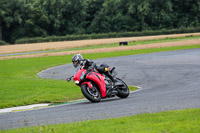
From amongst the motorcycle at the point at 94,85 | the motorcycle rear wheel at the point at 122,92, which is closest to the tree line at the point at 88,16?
the motorcycle rear wheel at the point at 122,92

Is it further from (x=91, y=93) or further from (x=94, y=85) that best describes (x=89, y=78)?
(x=91, y=93)

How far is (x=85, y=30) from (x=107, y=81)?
84.0 m

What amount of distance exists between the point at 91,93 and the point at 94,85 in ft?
1.07

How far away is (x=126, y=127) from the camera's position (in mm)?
6855

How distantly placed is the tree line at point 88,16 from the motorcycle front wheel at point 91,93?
266 ft

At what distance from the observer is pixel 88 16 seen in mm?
102062

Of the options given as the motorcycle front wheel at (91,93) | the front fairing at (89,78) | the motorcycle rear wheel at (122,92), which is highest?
the front fairing at (89,78)

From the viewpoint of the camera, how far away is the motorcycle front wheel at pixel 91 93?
1131 cm

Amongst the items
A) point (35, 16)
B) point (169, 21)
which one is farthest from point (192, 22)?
point (35, 16)

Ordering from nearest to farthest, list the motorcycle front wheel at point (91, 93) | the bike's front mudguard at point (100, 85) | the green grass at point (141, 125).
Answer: the green grass at point (141, 125) → the motorcycle front wheel at point (91, 93) → the bike's front mudguard at point (100, 85)

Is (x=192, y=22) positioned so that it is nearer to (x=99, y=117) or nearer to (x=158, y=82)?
(x=158, y=82)

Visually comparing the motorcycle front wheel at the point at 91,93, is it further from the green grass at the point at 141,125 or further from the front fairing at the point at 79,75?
the green grass at the point at 141,125

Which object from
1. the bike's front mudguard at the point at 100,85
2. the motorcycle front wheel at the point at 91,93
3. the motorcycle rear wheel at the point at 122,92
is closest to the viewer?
the motorcycle front wheel at the point at 91,93

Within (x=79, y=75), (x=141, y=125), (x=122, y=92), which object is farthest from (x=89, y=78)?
(x=141, y=125)
